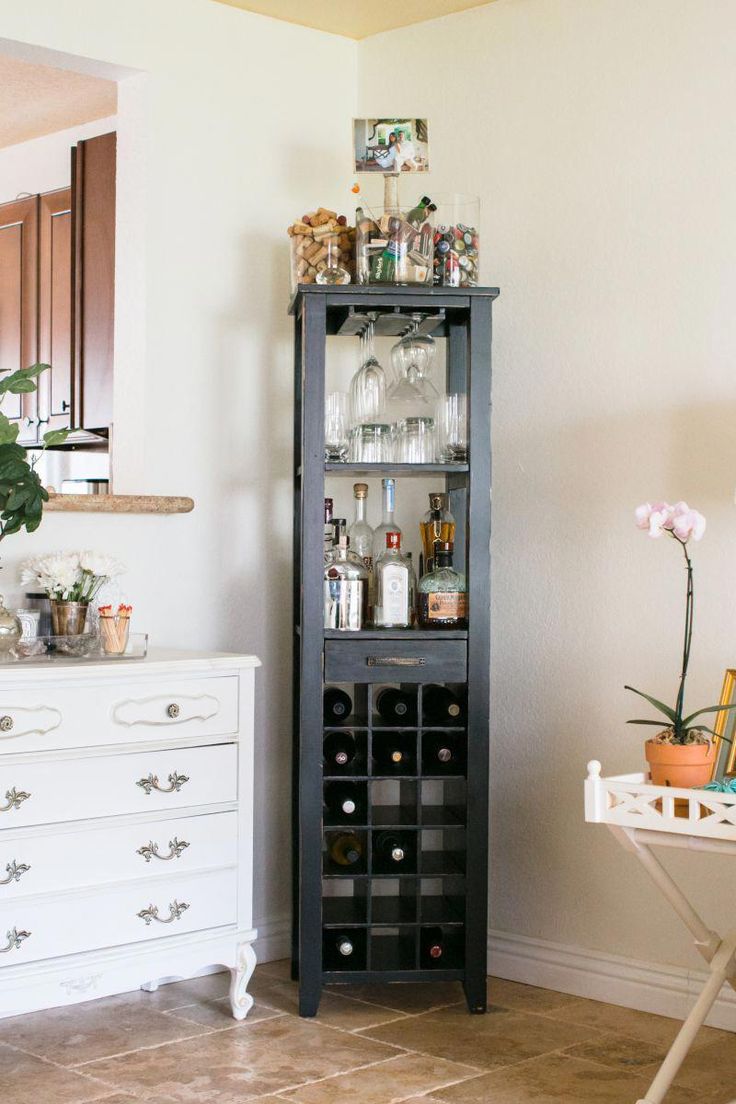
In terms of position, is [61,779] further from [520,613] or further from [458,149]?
[458,149]

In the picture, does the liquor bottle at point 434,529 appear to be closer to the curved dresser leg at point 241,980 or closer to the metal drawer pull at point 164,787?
the metal drawer pull at point 164,787

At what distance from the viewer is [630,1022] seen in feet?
10.1

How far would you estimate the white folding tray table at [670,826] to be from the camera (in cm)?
234

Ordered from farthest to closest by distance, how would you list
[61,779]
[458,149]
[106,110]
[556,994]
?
[106,110] < [458,149] < [556,994] < [61,779]

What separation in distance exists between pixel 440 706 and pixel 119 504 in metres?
0.96

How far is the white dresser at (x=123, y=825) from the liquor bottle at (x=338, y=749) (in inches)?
8.8

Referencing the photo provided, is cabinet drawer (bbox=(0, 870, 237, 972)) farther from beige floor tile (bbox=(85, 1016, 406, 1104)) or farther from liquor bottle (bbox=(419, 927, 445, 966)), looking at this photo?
liquor bottle (bbox=(419, 927, 445, 966))

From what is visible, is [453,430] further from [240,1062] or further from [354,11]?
[240,1062]

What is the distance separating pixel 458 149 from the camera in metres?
3.59

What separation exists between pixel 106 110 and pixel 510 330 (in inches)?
73.6

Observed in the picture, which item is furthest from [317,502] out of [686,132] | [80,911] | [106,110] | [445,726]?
[106,110]

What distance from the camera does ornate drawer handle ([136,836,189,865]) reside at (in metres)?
2.86

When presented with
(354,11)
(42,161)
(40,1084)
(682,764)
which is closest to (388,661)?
(682,764)

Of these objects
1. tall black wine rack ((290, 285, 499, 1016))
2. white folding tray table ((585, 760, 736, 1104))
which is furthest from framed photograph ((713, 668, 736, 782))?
tall black wine rack ((290, 285, 499, 1016))
